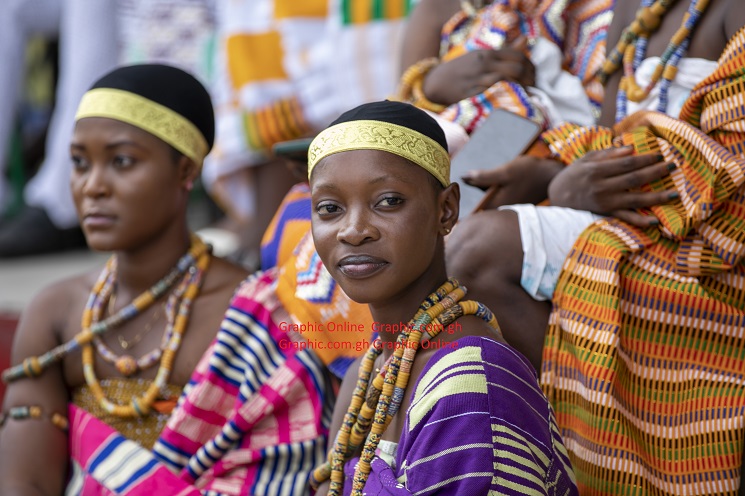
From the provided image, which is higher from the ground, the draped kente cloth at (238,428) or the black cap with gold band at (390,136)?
the black cap with gold band at (390,136)

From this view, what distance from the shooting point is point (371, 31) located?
4.60 metres

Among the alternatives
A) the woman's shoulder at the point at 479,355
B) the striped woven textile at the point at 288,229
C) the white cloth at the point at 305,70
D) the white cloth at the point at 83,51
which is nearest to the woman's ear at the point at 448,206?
the woman's shoulder at the point at 479,355

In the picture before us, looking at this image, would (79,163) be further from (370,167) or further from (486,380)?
(486,380)

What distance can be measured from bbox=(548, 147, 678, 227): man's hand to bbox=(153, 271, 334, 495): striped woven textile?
827 mm

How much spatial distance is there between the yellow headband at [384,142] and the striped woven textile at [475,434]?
38 centimetres

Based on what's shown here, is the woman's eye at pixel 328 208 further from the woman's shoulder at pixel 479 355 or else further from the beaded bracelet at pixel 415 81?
the beaded bracelet at pixel 415 81

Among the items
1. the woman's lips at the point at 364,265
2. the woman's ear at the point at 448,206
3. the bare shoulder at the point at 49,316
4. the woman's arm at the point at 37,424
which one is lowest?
the woman's arm at the point at 37,424

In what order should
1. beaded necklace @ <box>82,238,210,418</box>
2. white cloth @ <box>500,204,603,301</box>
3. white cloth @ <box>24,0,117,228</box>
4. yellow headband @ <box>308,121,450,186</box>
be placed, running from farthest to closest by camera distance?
1. white cloth @ <box>24,0,117,228</box>
2. beaded necklace @ <box>82,238,210,418</box>
3. white cloth @ <box>500,204,603,301</box>
4. yellow headband @ <box>308,121,450,186</box>

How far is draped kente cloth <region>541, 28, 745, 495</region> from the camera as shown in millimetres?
2348

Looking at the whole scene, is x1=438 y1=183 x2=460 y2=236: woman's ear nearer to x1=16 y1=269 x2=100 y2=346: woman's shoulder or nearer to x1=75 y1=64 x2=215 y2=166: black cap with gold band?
x1=75 y1=64 x2=215 y2=166: black cap with gold band

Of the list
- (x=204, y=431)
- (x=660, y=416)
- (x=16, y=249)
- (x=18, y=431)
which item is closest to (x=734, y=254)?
(x=660, y=416)

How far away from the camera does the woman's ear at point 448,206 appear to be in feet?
7.20

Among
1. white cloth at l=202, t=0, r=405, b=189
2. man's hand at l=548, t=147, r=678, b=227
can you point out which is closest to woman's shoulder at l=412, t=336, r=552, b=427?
man's hand at l=548, t=147, r=678, b=227

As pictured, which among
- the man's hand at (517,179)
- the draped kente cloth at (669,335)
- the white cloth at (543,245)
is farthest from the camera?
the man's hand at (517,179)
